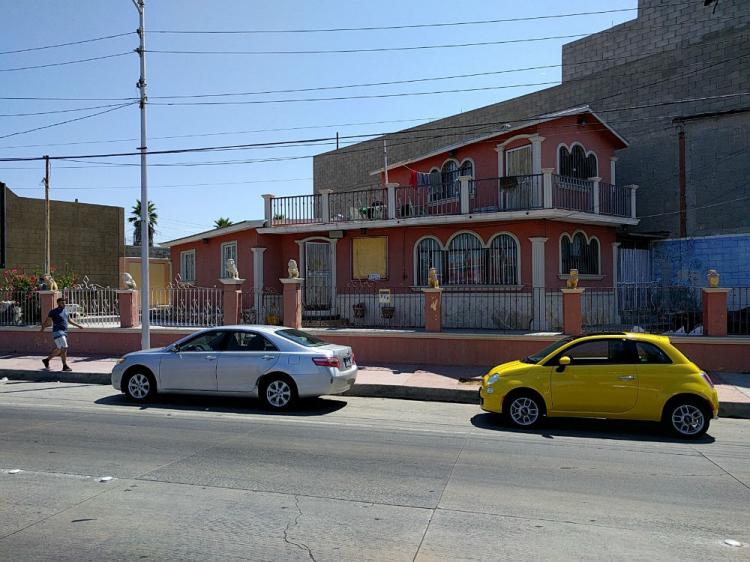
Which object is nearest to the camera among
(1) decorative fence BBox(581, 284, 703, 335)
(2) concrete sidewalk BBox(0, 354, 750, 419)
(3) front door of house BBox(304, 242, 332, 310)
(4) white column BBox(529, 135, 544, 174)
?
(2) concrete sidewalk BBox(0, 354, 750, 419)

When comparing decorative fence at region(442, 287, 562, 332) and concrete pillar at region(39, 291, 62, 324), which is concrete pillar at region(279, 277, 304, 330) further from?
concrete pillar at region(39, 291, 62, 324)

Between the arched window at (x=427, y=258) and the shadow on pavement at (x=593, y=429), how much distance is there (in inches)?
375

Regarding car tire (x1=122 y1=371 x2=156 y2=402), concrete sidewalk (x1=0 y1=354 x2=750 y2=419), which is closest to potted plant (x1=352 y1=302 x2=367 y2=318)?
concrete sidewalk (x1=0 y1=354 x2=750 y2=419)

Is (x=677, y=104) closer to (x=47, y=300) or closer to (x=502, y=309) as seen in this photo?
(x=502, y=309)

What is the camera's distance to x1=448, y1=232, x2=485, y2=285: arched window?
1875 centimetres

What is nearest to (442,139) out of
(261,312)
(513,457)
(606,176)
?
(606,176)

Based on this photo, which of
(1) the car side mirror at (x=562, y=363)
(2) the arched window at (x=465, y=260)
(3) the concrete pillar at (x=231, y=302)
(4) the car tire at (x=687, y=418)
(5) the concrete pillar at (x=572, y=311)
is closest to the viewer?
(4) the car tire at (x=687, y=418)

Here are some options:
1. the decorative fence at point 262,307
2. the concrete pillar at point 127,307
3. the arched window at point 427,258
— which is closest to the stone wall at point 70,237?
the concrete pillar at point 127,307

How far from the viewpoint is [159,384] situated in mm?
10867

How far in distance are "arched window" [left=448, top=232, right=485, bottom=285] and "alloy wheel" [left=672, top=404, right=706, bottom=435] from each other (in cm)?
1020

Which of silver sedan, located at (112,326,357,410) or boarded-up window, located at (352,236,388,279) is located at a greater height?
boarded-up window, located at (352,236,388,279)

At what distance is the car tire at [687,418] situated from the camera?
28.0 feet

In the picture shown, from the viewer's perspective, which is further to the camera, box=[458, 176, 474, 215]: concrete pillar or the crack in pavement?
box=[458, 176, 474, 215]: concrete pillar

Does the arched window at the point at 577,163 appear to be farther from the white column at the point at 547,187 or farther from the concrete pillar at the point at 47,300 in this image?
the concrete pillar at the point at 47,300
